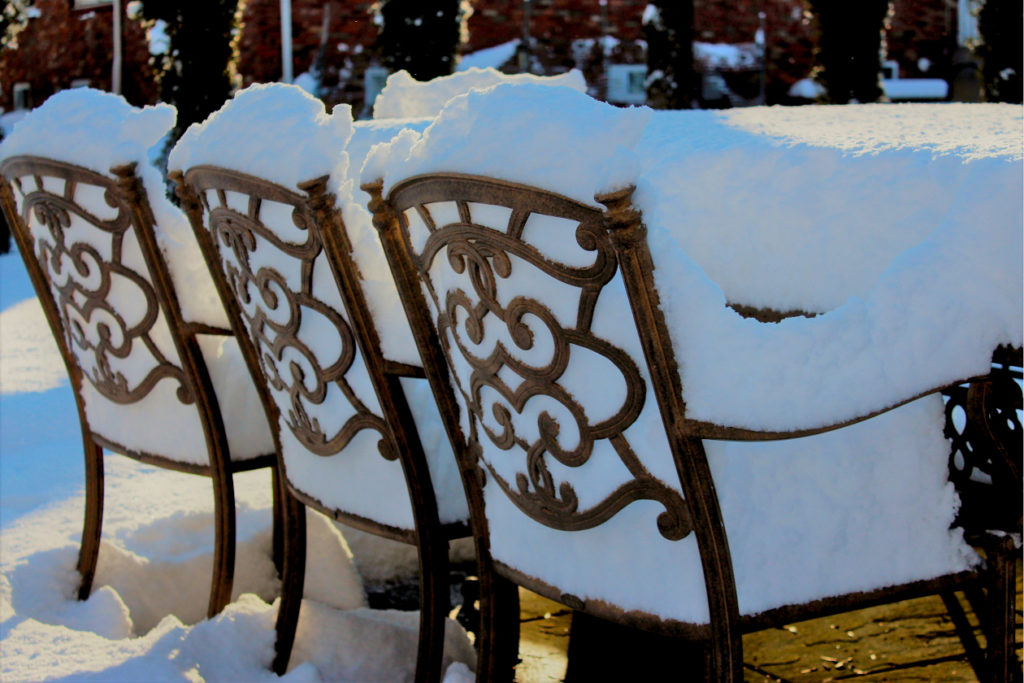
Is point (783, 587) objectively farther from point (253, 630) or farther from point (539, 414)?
point (253, 630)

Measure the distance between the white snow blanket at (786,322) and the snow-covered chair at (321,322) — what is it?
19cm

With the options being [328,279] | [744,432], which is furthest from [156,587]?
[744,432]

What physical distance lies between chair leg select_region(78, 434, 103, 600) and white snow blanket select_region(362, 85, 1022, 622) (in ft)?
3.61

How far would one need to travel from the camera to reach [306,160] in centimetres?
121

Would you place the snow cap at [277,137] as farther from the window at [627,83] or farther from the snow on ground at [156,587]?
the window at [627,83]

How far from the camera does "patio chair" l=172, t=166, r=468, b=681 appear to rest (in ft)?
4.23

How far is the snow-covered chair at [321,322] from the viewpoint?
125 centimetres

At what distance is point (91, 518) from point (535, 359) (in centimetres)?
131

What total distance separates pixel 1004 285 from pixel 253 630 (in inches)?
49.4

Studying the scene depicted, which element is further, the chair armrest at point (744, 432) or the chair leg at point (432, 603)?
the chair leg at point (432, 603)

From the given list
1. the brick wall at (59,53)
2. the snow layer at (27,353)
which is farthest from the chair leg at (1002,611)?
the brick wall at (59,53)

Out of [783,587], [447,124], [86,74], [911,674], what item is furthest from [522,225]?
[86,74]

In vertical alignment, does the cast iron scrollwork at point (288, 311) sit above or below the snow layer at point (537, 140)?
below

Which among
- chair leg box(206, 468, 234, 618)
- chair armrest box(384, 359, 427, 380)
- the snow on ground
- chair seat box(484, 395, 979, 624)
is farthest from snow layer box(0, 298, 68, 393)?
chair seat box(484, 395, 979, 624)
